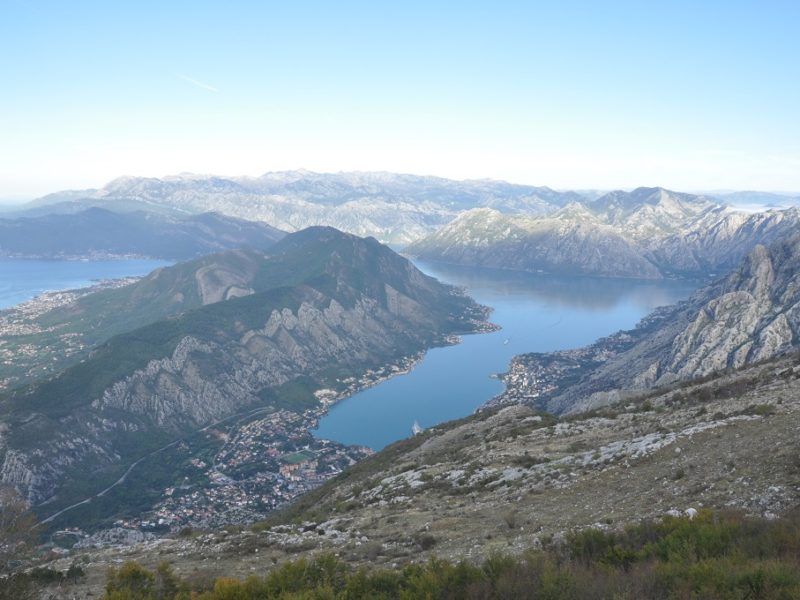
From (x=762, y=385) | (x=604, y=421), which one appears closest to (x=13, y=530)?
(x=604, y=421)

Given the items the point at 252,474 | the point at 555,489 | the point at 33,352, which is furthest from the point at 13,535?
the point at 33,352

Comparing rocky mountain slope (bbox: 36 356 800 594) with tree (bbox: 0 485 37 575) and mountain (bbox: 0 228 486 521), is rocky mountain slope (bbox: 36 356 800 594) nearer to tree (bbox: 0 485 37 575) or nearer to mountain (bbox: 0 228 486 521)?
tree (bbox: 0 485 37 575)

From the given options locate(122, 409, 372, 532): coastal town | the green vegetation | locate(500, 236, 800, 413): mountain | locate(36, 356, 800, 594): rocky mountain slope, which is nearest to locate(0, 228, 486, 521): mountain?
locate(122, 409, 372, 532): coastal town

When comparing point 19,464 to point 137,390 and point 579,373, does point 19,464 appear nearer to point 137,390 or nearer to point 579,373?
point 137,390

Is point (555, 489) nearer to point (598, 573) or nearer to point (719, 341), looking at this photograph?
point (598, 573)

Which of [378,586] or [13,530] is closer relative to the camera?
[378,586]
